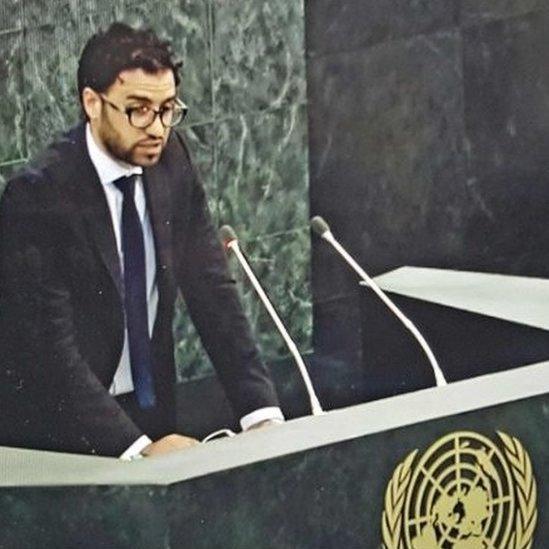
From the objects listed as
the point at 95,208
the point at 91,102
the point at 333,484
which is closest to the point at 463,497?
the point at 333,484

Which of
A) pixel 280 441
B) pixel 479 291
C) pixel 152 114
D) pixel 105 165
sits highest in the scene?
pixel 152 114

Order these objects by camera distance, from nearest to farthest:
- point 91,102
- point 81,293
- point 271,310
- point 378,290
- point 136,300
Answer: point 91,102 < point 81,293 < point 136,300 < point 271,310 < point 378,290

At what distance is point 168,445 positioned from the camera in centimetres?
538

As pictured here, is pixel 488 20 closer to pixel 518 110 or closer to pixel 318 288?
pixel 518 110

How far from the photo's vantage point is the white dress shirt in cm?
519

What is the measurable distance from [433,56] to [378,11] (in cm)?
22

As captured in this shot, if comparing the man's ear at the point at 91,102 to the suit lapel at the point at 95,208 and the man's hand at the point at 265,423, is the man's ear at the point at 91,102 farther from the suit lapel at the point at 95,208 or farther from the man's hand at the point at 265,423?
the man's hand at the point at 265,423

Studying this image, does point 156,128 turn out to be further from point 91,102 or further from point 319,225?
point 319,225

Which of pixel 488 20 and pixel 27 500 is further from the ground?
pixel 488 20

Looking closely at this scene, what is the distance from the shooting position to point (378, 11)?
5.73m

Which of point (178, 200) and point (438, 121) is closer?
point (178, 200)

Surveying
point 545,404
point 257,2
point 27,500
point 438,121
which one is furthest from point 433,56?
point 27,500

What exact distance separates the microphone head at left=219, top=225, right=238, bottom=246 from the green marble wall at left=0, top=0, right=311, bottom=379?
0.02 metres

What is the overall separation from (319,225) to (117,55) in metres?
0.82
